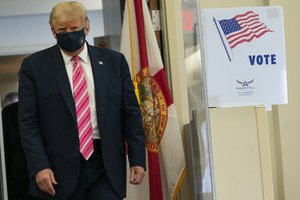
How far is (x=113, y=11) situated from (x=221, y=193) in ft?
6.30

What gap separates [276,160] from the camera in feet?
12.1

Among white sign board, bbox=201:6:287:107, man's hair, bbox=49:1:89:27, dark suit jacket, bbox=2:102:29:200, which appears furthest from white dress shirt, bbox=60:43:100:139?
dark suit jacket, bbox=2:102:29:200

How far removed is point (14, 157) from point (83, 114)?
119cm

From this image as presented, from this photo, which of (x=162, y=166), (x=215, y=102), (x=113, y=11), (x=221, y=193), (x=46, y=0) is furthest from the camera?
(x=46, y=0)

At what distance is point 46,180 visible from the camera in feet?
7.68

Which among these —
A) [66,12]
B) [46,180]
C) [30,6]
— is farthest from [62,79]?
[30,6]

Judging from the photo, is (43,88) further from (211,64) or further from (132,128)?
(211,64)

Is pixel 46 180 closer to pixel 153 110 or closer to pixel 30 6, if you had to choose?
pixel 153 110

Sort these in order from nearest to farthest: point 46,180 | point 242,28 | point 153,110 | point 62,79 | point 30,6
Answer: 1. point 46,180
2. point 62,79
3. point 242,28
4. point 153,110
5. point 30,6

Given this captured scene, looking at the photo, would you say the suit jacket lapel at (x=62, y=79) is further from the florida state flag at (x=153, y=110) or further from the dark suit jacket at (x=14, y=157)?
the dark suit jacket at (x=14, y=157)

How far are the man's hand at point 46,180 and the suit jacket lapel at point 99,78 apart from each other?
29 cm

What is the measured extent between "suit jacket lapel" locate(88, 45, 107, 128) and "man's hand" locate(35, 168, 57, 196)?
29 cm

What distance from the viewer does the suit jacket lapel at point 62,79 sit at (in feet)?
7.95

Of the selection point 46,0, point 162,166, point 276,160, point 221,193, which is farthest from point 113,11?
point 46,0
